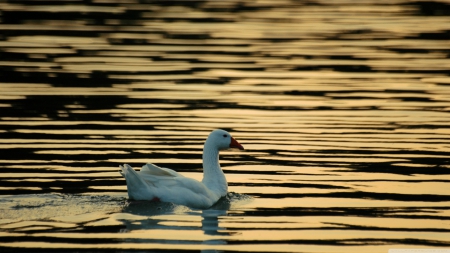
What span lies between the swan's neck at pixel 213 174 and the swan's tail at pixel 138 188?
3.97ft

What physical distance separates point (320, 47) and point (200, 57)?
4182mm

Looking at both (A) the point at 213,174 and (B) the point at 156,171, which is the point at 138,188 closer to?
(B) the point at 156,171

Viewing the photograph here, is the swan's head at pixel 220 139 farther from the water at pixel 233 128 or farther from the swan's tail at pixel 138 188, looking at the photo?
the swan's tail at pixel 138 188

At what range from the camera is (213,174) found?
14.6 meters

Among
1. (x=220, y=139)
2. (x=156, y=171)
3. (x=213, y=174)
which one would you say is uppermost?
Result: (x=220, y=139)

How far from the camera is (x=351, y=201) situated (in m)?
13.8

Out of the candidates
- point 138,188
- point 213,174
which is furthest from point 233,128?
point 138,188

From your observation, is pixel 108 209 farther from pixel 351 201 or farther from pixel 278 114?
pixel 278 114

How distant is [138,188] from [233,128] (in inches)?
224

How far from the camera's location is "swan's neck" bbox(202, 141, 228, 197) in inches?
564

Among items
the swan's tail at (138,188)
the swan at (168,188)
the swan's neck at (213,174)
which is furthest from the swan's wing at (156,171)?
the swan's neck at (213,174)

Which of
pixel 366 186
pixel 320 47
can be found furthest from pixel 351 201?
pixel 320 47

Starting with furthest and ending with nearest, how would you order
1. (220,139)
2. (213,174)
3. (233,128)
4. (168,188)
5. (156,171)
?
(233,128)
(220,139)
(213,174)
(156,171)
(168,188)

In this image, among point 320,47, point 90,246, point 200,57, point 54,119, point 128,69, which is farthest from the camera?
point 320,47
